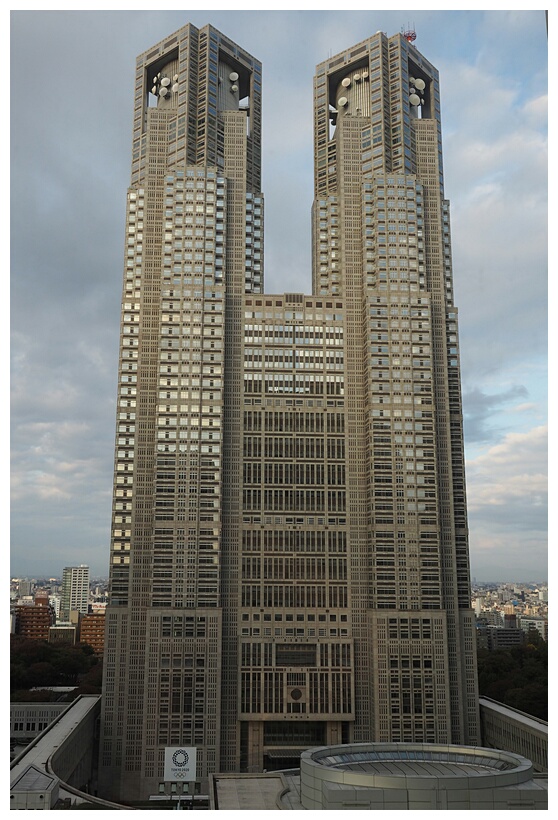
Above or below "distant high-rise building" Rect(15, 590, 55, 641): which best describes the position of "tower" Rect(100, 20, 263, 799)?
above

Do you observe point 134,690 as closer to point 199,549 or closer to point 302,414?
point 199,549

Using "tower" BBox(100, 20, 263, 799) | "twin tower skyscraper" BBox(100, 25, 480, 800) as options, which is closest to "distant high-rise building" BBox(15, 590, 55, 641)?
A: "tower" BBox(100, 20, 263, 799)

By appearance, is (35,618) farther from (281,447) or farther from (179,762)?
(179,762)

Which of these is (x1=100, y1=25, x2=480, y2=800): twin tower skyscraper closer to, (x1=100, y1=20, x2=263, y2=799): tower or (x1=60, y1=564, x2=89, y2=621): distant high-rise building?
(x1=100, y1=20, x2=263, y2=799): tower

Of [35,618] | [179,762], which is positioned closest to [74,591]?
[35,618]

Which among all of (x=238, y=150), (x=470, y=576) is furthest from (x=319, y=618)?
(x=238, y=150)

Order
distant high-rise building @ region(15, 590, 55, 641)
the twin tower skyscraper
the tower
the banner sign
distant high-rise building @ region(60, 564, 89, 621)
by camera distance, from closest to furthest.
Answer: the banner sign
the tower
the twin tower skyscraper
distant high-rise building @ region(15, 590, 55, 641)
distant high-rise building @ region(60, 564, 89, 621)
